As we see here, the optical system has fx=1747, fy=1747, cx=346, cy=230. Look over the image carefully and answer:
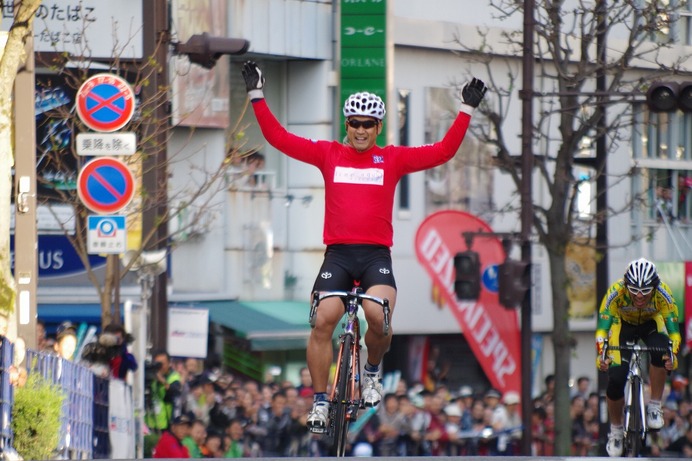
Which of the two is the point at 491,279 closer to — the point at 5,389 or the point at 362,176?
the point at 362,176

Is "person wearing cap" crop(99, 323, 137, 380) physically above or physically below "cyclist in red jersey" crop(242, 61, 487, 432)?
below

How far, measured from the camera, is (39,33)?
2602 centimetres

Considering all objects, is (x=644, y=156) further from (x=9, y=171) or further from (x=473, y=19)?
(x=9, y=171)

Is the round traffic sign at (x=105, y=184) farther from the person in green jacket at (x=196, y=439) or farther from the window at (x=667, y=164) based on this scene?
the window at (x=667, y=164)

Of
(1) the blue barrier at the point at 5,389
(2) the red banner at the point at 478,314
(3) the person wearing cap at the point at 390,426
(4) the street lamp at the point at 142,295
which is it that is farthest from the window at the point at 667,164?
(1) the blue barrier at the point at 5,389

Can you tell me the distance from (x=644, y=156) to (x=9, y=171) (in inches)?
1017

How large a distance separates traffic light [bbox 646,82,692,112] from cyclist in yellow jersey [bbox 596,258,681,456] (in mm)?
6774

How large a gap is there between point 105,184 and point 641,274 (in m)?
5.95

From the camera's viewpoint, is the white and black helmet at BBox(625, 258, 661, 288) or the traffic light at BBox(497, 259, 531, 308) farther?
the traffic light at BBox(497, 259, 531, 308)

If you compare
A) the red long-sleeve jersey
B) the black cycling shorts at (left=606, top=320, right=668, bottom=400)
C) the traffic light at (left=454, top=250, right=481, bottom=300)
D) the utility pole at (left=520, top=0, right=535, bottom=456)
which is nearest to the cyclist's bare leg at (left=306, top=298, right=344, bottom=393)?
the red long-sleeve jersey

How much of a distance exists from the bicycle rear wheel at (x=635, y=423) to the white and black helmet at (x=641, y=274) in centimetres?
137

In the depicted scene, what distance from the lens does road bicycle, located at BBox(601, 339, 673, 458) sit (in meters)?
14.7

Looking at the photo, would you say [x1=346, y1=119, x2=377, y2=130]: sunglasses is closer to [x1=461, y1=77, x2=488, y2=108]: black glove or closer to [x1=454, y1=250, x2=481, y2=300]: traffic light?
[x1=461, y1=77, x2=488, y2=108]: black glove

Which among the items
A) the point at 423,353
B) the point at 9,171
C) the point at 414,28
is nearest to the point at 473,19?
the point at 414,28
